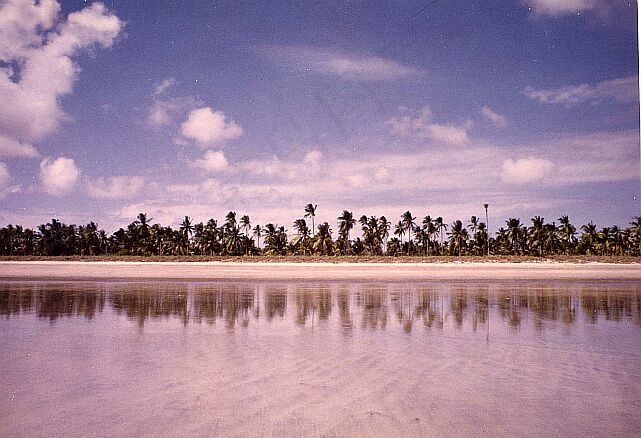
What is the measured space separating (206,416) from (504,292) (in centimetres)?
1795

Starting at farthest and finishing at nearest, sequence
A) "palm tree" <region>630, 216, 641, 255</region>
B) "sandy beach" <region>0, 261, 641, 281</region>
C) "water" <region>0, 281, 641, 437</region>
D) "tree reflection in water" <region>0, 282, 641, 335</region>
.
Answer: "palm tree" <region>630, 216, 641, 255</region> → "sandy beach" <region>0, 261, 641, 281</region> → "tree reflection in water" <region>0, 282, 641, 335</region> → "water" <region>0, 281, 641, 437</region>

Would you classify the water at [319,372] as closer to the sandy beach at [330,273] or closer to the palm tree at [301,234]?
the sandy beach at [330,273]

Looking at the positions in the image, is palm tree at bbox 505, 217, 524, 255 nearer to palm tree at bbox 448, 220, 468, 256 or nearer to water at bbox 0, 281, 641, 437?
palm tree at bbox 448, 220, 468, 256

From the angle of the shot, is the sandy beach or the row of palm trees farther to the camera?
the row of palm trees

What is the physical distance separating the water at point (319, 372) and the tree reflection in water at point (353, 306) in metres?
0.16

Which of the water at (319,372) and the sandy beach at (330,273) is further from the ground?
the water at (319,372)

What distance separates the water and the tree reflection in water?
156 mm

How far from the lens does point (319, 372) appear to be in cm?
724

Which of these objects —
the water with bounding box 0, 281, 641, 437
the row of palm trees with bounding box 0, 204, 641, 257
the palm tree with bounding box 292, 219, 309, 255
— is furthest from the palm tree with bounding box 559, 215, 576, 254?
the water with bounding box 0, 281, 641, 437

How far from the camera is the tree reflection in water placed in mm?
12539

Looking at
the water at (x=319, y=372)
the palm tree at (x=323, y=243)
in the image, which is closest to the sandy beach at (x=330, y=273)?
the water at (x=319, y=372)

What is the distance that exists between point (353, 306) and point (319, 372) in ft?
27.3

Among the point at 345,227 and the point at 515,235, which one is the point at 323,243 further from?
the point at 515,235

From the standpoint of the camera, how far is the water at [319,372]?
17.2 ft
